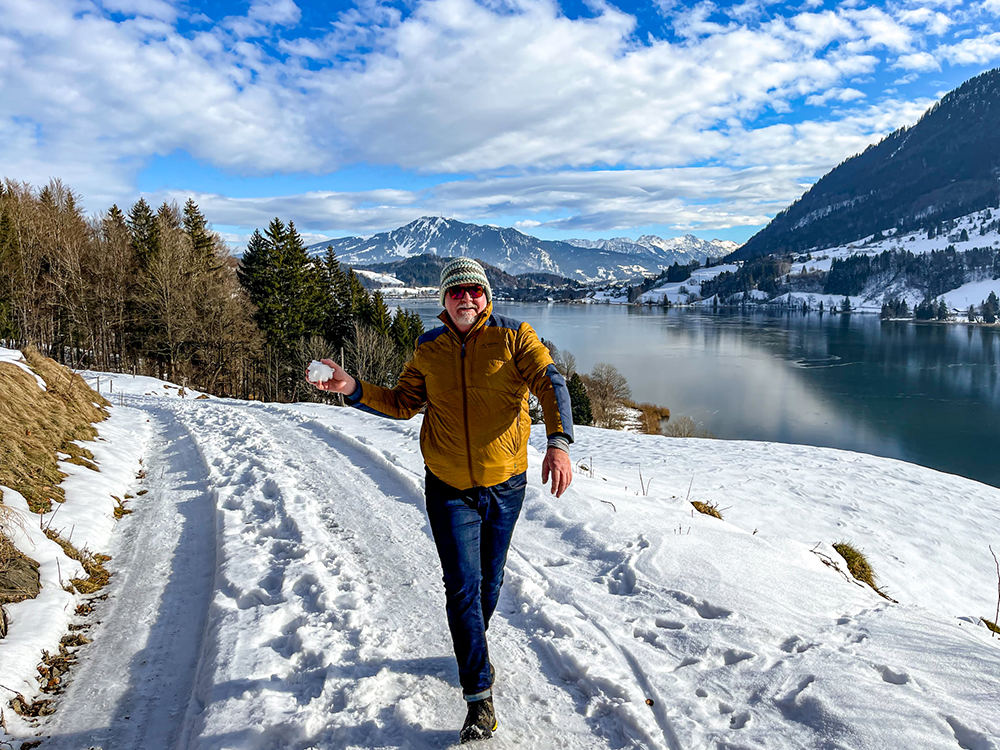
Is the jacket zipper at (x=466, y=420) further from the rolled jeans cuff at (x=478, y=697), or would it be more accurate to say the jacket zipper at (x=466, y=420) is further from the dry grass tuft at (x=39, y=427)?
the dry grass tuft at (x=39, y=427)

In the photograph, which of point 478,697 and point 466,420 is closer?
point 478,697

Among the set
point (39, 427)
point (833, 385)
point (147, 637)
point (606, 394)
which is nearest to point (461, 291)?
point (147, 637)

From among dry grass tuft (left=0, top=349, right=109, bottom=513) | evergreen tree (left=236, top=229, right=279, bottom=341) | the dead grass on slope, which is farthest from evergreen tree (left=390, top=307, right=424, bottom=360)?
dry grass tuft (left=0, top=349, right=109, bottom=513)

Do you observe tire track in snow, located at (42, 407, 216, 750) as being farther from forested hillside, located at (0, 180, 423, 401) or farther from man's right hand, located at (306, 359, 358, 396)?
forested hillside, located at (0, 180, 423, 401)

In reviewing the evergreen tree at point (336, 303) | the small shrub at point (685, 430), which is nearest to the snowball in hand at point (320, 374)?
the small shrub at point (685, 430)

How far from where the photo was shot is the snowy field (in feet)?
8.69

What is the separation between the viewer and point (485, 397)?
8.96 ft

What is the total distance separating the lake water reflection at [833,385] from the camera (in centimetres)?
3794

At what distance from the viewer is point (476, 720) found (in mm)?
2566

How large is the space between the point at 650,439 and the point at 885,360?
237 feet

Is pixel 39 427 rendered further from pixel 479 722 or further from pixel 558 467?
pixel 558 467

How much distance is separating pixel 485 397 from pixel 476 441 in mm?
232

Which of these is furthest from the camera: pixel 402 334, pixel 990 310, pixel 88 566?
pixel 990 310

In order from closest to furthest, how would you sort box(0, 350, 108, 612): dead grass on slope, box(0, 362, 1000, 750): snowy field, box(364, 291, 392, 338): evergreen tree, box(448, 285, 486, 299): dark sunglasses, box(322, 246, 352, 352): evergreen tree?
1. box(0, 362, 1000, 750): snowy field
2. box(448, 285, 486, 299): dark sunglasses
3. box(0, 350, 108, 612): dead grass on slope
4. box(322, 246, 352, 352): evergreen tree
5. box(364, 291, 392, 338): evergreen tree
